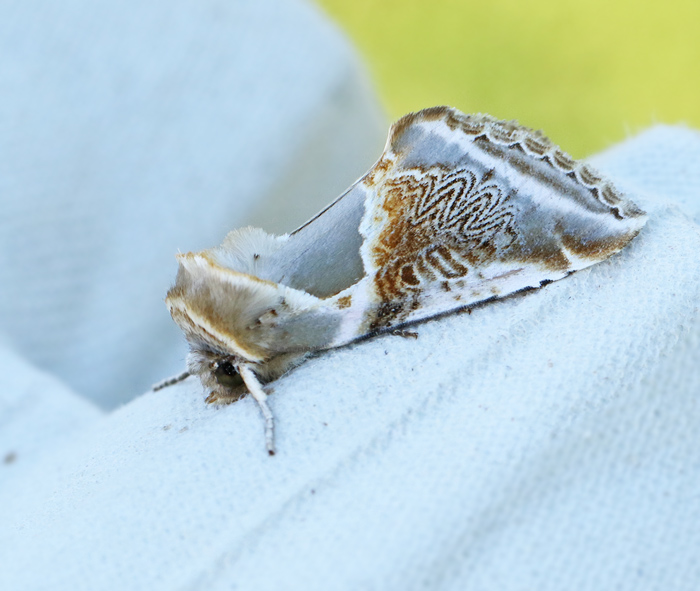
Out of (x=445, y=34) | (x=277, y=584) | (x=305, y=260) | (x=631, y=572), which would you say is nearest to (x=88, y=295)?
(x=305, y=260)

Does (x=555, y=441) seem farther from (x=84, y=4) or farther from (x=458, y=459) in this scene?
(x=84, y=4)

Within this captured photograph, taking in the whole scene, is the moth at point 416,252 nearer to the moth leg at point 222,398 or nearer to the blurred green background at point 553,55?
the moth leg at point 222,398

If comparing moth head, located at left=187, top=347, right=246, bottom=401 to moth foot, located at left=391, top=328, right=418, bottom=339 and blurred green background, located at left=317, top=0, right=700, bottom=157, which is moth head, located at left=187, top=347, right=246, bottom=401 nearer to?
moth foot, located at left=391, top=328, right=418, bottom=339

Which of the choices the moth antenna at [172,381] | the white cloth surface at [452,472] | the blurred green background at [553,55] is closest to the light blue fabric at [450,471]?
the white cloth surface at [452,472]

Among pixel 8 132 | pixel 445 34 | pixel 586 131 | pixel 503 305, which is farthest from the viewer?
pixel 445 34

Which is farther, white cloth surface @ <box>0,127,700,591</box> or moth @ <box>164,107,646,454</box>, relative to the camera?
moth @ <box>164,107,646,454</box>

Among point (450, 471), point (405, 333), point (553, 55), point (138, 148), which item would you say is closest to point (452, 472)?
point (450, 471)

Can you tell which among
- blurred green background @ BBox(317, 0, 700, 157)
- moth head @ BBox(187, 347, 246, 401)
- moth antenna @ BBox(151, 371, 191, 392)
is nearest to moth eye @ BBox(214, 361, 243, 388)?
moth head @ BBox(187, 347, 246, 401)
